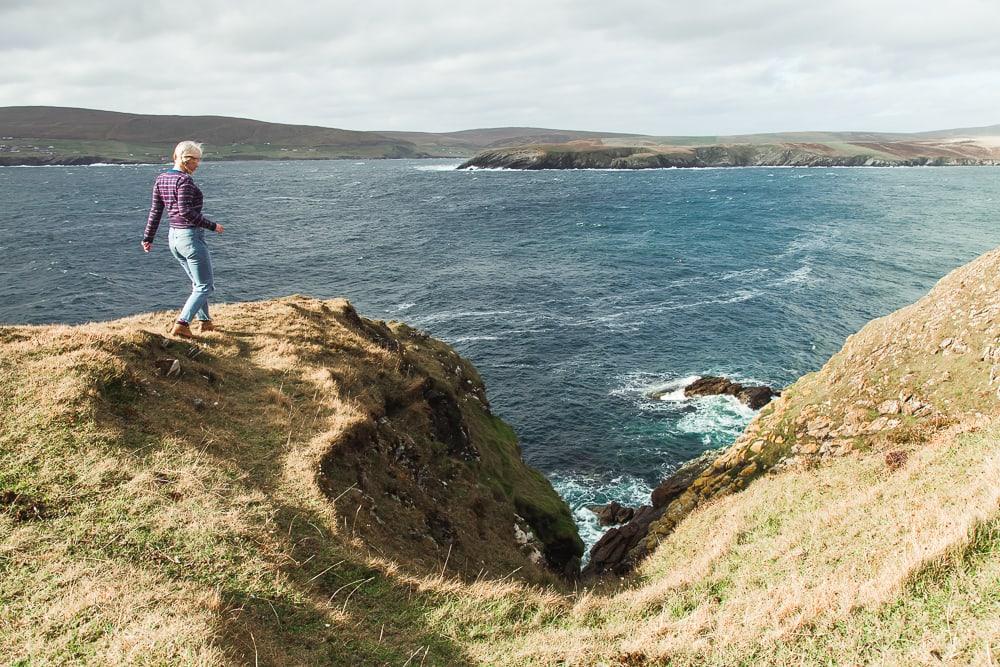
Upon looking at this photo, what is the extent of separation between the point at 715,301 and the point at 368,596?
195 ft

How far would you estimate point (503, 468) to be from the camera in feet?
77.7

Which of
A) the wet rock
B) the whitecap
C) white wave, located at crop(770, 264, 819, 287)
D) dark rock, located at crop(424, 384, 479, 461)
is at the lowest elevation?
the wet rock

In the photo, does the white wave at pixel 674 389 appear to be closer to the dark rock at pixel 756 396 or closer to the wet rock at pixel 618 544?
the dark rock at pixel 756 396

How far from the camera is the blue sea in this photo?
127 feet

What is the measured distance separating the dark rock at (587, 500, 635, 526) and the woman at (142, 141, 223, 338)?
21787mm

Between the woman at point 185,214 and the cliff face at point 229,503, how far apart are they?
2.40 meters

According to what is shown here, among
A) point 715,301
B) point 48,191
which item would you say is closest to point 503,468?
point 715,301

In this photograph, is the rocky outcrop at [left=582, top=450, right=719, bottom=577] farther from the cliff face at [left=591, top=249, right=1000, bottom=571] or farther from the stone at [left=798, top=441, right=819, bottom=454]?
the stone at [left=798, top=441, right=819, bottom=454]

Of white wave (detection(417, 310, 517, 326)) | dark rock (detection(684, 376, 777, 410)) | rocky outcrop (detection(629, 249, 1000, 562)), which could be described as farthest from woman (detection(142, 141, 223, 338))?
white wave (detection(417, 310, 517, 326))

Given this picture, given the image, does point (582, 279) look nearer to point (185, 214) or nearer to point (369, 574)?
point (185, 214)

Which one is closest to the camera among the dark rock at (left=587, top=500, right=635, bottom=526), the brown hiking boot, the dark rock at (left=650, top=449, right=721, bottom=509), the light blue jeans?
the light blue jeans

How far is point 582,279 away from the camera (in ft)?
235

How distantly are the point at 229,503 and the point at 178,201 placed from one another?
8.52m

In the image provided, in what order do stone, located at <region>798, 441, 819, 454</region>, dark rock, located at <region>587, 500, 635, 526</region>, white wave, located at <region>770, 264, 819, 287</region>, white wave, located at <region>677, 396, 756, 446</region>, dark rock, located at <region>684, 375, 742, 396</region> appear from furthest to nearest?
white wave, located at <region>770, 264, 819, 287</region> → dark rock, located at <region>684, 375, 742, 396</region> → white wave, located at <region>677, 396, 756, 446</region> → dark rock, located at <region>587, 500, 635, 526</region> → stone, located at <region>798, 441, 819, 454</region>
